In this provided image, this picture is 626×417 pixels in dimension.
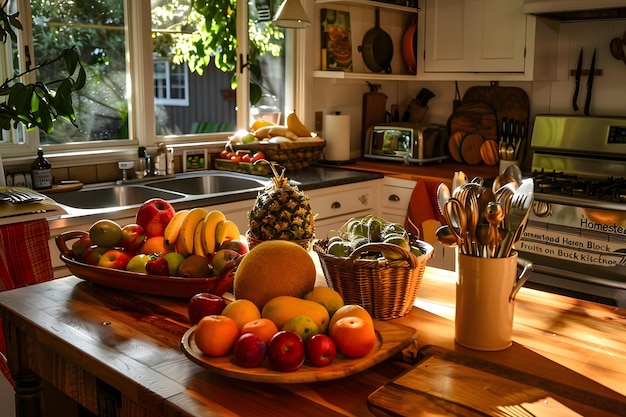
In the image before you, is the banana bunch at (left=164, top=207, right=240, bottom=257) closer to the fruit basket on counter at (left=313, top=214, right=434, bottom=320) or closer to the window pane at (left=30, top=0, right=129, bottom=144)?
the fruit basket on counter at (left=313, top=214, right=434, bottom=320)

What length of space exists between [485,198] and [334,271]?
370mm

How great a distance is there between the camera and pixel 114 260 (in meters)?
1.65

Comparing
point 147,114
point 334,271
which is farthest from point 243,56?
point 334,271

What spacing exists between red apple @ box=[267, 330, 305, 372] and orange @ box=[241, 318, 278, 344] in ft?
0.13

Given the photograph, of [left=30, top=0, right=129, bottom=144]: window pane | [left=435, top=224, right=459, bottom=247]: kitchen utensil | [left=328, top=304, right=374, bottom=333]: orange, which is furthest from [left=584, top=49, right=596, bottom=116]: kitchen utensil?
[left=328, top=304, right=374, bottom=333]: orange

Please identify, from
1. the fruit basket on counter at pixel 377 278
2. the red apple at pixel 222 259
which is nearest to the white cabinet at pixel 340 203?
the red apple at pixel 222 259

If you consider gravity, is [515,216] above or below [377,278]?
above

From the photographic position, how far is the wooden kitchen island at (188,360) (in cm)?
110

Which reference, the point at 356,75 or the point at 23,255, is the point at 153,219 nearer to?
the point at 23,255

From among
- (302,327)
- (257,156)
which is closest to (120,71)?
(257,156)

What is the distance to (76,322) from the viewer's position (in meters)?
1.44

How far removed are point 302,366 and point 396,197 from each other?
2.56 metres

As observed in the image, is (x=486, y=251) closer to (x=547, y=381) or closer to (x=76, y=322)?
(x=547, y=381)

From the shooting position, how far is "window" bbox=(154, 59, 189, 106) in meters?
3.53
